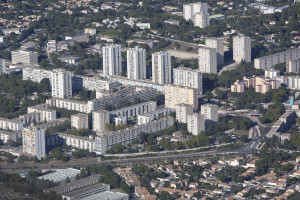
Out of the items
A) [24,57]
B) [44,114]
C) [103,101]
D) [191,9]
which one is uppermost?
[191,9]

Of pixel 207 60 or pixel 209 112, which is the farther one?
pixel 207 60

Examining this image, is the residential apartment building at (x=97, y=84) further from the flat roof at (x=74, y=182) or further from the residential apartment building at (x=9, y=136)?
→ the flat roof at (x=74, y=182)

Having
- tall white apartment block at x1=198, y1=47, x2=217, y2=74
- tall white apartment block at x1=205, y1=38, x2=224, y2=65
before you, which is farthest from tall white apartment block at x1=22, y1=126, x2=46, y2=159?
tall white apartment block at x1=205, y1=38, x2=224, y2=65

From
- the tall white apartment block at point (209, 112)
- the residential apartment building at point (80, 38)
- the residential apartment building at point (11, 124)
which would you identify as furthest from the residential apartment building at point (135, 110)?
the residential apartment building at point (80, 38)

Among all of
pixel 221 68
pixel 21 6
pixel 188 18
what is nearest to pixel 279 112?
pixel 221 68

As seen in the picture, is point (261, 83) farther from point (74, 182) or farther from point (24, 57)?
point (74, 182)

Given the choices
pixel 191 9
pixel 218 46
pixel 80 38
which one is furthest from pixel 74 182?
pixel 191 9

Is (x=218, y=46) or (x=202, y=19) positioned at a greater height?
(x=202, y=19)
